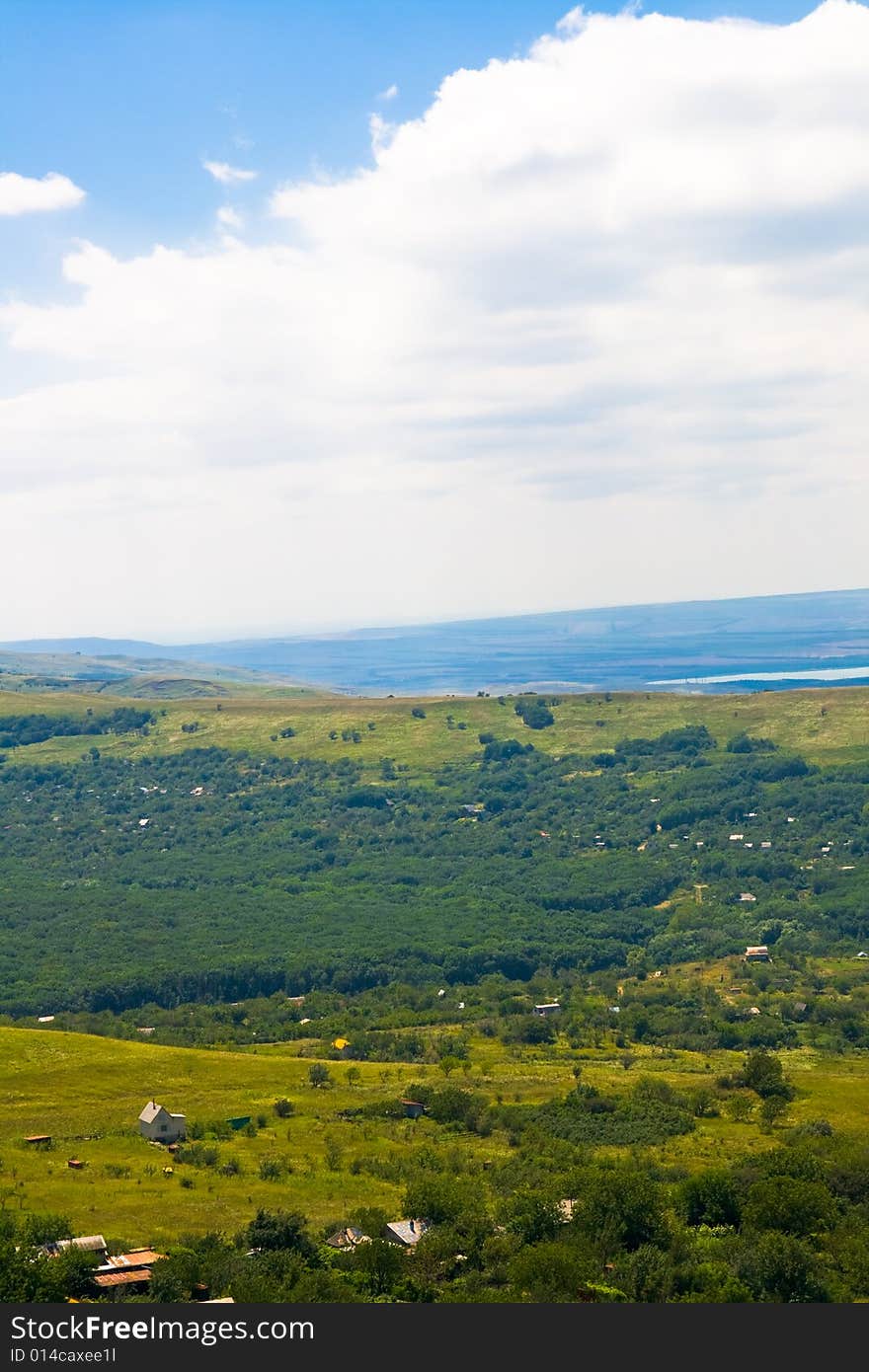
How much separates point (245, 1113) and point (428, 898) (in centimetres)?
8644

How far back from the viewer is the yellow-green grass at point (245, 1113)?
6381 centimetres

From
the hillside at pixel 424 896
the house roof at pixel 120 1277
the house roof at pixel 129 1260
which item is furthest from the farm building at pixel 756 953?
the house roof at pixel 120 1277

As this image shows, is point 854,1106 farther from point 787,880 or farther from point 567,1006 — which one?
point 787,880

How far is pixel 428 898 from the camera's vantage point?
554ft

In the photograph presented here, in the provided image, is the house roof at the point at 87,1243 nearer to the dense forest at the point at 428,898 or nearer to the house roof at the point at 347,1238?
the house roof at the point at 347,1238

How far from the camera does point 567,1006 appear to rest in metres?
124

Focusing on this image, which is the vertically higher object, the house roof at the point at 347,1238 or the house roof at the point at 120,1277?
the house roof at the point at 120,1277

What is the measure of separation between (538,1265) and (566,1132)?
95.5ft

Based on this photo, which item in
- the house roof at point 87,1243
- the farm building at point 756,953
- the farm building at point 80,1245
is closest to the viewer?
the farm building at point 80,1245

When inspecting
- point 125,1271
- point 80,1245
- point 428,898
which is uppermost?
point 125,1271

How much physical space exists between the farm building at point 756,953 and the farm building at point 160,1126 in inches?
3056

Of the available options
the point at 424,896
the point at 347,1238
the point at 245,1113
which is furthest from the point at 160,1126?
the point at 424,896

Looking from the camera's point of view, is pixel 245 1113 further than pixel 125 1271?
Yes

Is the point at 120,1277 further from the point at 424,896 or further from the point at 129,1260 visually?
the point at 424,896
